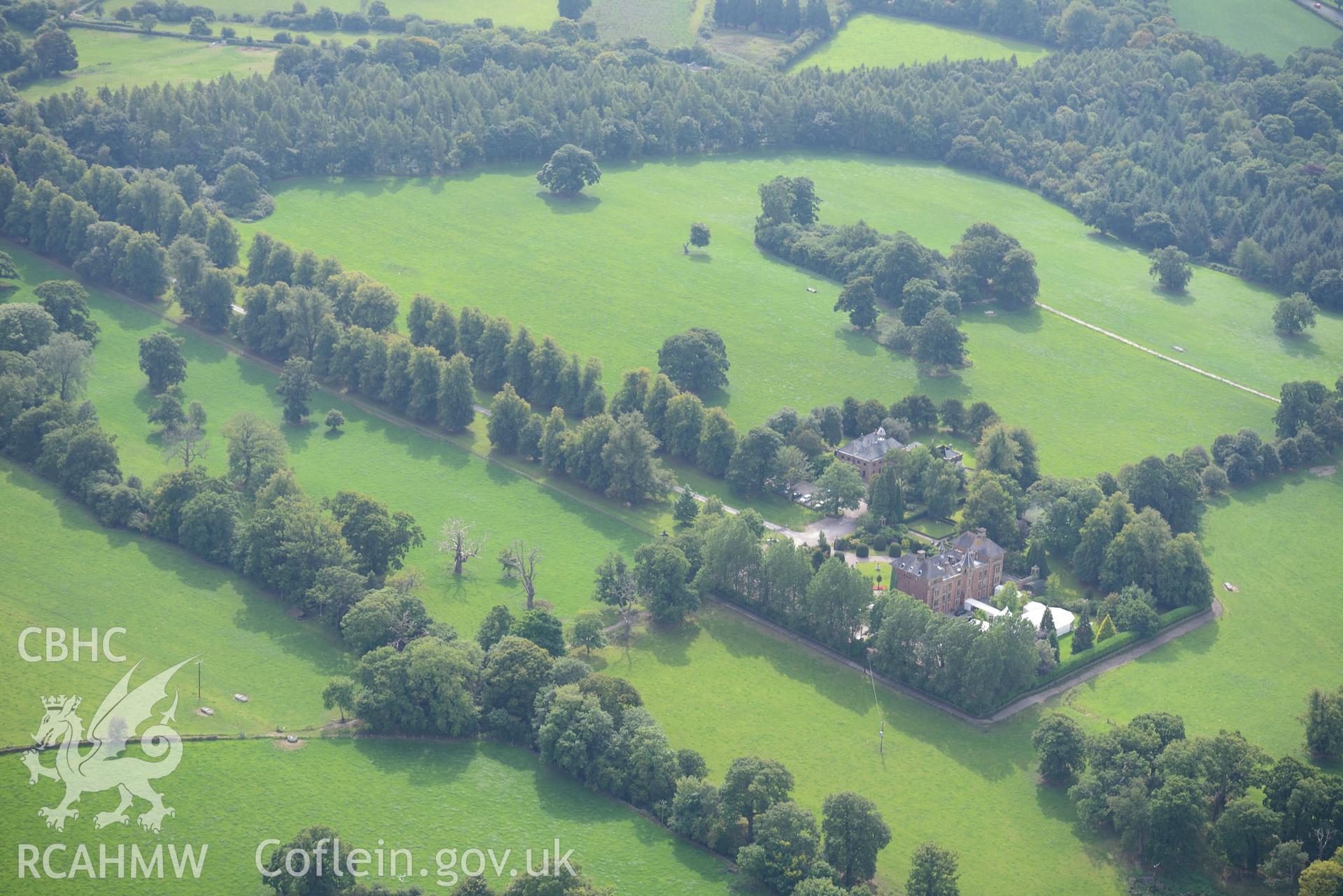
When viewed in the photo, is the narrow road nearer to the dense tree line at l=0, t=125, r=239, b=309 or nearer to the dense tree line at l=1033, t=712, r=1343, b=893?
the dense tree line at l=1033, t=712, r=1343, b=893

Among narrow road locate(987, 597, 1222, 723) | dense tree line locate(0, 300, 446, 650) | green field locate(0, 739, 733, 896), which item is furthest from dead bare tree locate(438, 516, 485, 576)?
narrow road locate(987, 597, 1222, 723)

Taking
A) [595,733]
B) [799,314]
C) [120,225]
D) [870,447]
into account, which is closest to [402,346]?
[120,225]

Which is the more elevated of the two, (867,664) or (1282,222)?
(1282,222)

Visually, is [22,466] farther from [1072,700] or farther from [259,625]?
[1072,700]

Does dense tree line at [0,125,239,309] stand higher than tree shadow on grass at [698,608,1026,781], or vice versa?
dense tree line at [0,125,239,309]

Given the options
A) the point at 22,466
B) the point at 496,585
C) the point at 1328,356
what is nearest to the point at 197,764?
the point at 496,585

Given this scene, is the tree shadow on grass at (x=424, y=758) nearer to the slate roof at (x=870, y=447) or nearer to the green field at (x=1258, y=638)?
the green field at (x=1258, y=638)

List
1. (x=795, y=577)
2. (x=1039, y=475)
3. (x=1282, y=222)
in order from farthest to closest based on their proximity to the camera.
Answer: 1. (x=1282, y=222)
2. (x=1039, y=475)
3. (x=795, y=577)
